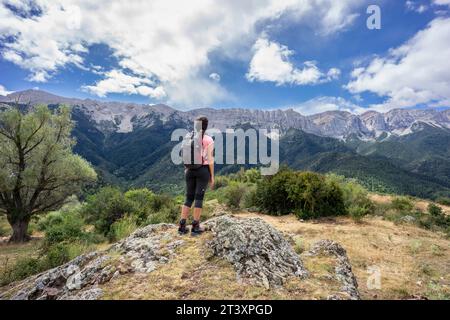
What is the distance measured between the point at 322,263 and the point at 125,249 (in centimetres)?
405

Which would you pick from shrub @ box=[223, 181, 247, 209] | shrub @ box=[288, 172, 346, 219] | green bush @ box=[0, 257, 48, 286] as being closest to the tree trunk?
green bush @ box=[0, 257, 48, 286]

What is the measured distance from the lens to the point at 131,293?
3998mm

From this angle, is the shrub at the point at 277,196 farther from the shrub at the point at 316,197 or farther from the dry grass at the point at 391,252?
the dry grass at the point at 391,252

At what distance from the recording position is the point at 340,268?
5.39 meters

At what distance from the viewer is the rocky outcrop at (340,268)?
14.6ft

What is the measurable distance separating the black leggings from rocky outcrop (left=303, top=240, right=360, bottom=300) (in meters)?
2.76

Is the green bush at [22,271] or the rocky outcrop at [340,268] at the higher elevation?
the rocky outcrop at [340,268]

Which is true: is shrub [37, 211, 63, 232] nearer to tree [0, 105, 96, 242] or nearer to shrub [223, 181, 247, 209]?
tree [0, 105, 96, 242]

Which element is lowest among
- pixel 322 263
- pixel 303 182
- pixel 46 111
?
pixel 322 263

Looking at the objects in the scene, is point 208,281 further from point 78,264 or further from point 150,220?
point 150,220

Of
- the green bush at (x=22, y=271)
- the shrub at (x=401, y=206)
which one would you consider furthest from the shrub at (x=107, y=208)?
the shrub at (x=401, y=206)

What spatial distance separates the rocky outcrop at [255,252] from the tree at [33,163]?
14.7 meters

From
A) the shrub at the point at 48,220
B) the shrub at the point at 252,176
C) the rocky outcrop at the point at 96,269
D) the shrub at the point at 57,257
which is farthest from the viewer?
the shrub at the point at 252,176
